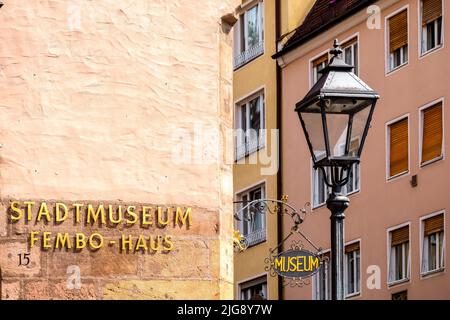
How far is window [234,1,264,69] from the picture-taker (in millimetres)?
45344

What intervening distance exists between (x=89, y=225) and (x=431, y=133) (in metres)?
22.6

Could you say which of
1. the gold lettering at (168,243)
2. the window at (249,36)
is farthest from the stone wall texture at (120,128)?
the window at (249,36)

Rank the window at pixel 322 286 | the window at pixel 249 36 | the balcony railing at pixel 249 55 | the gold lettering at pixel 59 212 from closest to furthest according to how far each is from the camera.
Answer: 1. the gold lettering at pixel 59 212
2. the window at pixel 322 286
3. the balcony railing at pixel 249 55
4. the window at pixel 249 36

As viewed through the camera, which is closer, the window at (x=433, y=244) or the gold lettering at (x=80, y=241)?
the gold lettering at (x=80, y=241)

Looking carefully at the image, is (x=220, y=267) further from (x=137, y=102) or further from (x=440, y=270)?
(x=440, y=270)

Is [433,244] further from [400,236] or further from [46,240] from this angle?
[46,240]

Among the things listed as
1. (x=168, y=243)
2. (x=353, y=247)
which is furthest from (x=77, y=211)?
(x=353, y=247)

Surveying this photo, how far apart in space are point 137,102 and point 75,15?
0.87 metres

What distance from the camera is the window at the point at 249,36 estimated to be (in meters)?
45.3

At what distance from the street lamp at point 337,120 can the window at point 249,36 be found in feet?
95.8

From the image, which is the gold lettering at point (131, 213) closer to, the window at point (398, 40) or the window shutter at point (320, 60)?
the window at point (398, 40)

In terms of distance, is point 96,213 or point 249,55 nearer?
point 96,213

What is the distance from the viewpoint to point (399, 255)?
3831 cm

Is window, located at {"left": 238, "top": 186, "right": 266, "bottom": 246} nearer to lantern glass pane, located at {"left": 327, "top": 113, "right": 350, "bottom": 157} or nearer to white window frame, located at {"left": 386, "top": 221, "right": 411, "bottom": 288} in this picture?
white window frame, located at {"left": 386, "top": 221, "right": 411, "bottom": 288}
